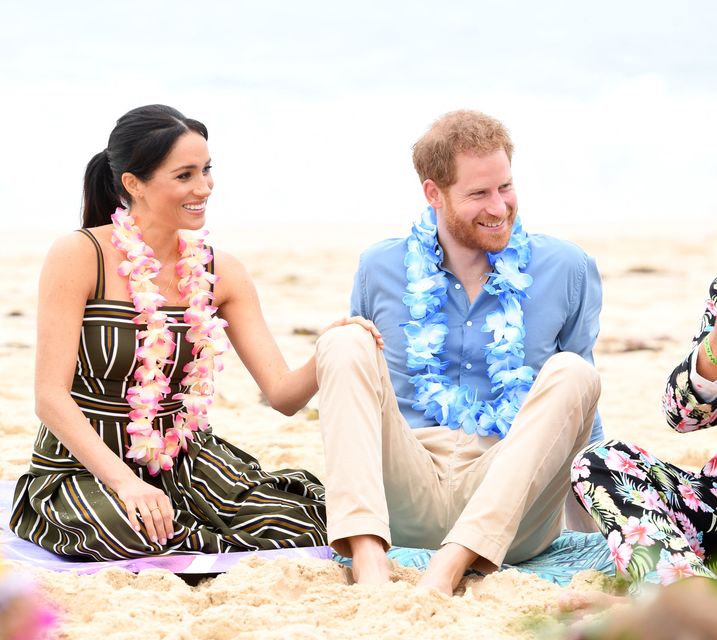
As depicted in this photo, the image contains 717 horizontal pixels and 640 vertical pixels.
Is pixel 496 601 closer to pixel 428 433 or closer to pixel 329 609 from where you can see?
pixel 329 609

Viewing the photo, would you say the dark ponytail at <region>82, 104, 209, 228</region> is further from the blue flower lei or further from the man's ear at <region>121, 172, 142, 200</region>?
the blue flower lei

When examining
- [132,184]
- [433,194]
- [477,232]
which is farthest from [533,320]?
[132,184]

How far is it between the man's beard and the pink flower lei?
3.36 feet

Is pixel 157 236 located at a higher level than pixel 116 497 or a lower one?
higher

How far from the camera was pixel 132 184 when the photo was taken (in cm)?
423

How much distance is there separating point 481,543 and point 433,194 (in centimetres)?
164

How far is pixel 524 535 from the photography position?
402cm

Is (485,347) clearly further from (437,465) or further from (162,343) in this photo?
(162,343)

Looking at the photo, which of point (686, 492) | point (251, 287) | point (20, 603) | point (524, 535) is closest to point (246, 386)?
point (251, 287)

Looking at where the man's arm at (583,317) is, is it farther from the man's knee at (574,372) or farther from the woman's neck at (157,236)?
the woman's neck at (157,236)

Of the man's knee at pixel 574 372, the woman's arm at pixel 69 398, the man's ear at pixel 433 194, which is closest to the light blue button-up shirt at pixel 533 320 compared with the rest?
the man's ear at pixel 433 194

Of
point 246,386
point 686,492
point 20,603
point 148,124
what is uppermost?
point 148,124

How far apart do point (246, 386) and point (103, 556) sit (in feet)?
16.3

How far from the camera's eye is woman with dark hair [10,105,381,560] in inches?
156
